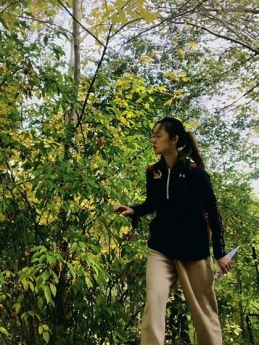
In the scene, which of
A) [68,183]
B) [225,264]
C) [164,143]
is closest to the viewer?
[225,264]

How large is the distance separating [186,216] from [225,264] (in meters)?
0.29

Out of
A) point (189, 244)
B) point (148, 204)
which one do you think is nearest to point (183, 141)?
point (148, 204)

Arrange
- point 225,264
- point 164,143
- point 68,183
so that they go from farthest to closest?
point 68,183 < point 164,143 < point 225,264

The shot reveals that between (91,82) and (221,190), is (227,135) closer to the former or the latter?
(221,190)

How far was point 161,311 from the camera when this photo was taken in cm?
181

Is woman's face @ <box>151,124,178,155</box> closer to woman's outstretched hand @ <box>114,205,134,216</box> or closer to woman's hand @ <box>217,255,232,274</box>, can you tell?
woman's outstretched hand @ <box>114,205,134,216</box>

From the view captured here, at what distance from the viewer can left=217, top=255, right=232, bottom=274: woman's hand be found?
1898 millimetres

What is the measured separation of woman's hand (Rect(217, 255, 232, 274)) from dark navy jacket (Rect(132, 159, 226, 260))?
2 cm

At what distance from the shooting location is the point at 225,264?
6.24 feet

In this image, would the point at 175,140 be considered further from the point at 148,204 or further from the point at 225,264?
the point at 225,264

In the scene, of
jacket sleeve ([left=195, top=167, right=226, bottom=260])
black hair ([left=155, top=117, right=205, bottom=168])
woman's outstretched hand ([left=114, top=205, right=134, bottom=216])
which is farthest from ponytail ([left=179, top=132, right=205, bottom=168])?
woman's outstretched hand ([left=114, top=205, right=134, bottom=216])

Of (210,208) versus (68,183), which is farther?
(68,183)

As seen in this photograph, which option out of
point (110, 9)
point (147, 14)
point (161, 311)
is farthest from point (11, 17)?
point (161, 311)

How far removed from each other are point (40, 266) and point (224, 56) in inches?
234
